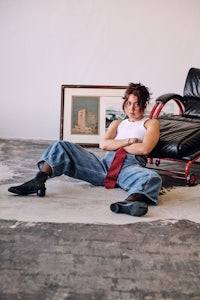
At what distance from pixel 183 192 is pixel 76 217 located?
0.98 meters

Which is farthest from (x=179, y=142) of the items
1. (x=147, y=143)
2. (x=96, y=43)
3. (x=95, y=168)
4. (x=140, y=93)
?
(x=96, y=43)

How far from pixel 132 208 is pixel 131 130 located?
0.75 meters

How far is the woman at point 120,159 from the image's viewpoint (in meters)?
2.65

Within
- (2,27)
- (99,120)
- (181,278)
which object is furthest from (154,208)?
(2,27)

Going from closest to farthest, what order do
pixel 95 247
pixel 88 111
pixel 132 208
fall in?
pixel 95 247
pixel 132 208
pixel 88 111

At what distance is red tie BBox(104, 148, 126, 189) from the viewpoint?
112 inches

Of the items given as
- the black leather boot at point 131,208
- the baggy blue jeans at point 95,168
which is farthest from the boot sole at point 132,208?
the baggy blue jeans at point 95,168

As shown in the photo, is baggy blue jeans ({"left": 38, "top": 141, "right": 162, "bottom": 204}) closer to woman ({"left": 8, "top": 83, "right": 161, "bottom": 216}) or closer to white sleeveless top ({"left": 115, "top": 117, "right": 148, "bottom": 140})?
woman ({"left": 8, "top": 83, "right": 161, "bottom": 216})

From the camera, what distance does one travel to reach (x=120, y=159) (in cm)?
285

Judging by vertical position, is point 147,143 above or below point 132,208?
above

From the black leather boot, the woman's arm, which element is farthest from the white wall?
the black leather boot

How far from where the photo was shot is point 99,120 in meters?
4.94

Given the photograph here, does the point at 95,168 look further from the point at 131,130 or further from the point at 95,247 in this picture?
the point at 95,247

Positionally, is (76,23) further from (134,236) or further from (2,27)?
(134,236)
